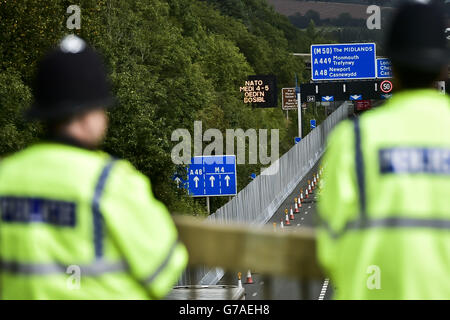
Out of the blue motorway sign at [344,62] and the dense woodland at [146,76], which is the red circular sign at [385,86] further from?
the dense woodland at [146,76]

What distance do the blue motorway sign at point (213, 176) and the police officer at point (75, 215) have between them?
1469 inches

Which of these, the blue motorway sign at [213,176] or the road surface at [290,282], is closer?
the road surface at [290,282]

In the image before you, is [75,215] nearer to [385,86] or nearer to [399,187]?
[399,187]

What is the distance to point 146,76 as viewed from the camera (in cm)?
5744

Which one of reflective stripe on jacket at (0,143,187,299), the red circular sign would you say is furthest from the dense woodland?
the red circular sign

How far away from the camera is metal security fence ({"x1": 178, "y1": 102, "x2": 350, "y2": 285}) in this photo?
41.7 meters

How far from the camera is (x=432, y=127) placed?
3277mm

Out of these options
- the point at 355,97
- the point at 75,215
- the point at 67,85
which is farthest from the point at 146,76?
the point at 75,215

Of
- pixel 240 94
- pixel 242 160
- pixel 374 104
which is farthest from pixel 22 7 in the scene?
pixel 374 104

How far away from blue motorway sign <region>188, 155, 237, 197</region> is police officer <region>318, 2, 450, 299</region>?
1474 inches

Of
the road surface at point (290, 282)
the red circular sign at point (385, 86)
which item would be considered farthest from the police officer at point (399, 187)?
the red circular sign at point (385, 86)

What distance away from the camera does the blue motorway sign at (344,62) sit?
A: 68.0 meters

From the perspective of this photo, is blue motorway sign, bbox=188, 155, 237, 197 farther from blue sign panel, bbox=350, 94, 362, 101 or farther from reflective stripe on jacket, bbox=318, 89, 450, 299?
reflective stripe on jacket, bbox=318, 89, 450, 299

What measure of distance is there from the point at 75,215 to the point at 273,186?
52.3 meters
